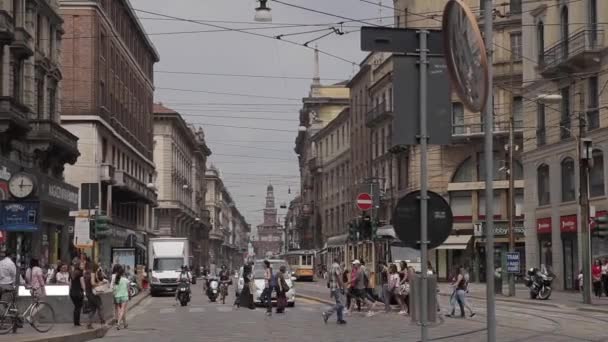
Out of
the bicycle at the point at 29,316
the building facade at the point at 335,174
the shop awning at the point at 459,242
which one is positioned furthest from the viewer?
the building facade at the point at 335,174

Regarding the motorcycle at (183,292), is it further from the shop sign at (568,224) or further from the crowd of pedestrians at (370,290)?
the shop sign at (568,224)

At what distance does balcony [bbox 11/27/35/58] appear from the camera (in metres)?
40.4

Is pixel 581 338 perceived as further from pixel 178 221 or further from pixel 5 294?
pixel 178 221

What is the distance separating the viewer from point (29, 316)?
73.3 ft

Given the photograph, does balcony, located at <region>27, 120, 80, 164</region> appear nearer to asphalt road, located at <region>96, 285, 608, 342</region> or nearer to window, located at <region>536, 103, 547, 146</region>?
asphalt road, located at <region>96, 285, 608, 342</region>

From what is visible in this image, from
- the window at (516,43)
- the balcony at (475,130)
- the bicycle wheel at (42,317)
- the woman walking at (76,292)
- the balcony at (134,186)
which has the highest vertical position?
the window at (516,43)

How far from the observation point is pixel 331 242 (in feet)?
256

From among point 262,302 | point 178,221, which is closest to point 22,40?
point 262,302

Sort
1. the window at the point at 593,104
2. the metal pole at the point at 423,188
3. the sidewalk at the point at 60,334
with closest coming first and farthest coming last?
the metal pole at the point at 423,188 < the sidewalk at the point at 60,334 < the window at the point at 593,104

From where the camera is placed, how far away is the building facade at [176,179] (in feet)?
336

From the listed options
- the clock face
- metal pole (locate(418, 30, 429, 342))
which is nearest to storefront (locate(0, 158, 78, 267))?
the clock face

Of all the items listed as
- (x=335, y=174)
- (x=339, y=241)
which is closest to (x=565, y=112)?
(x=339, y=241)

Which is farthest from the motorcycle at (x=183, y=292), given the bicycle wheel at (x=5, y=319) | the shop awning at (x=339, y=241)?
the shop awning at (x=339, y=241)

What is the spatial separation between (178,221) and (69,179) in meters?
46.6
